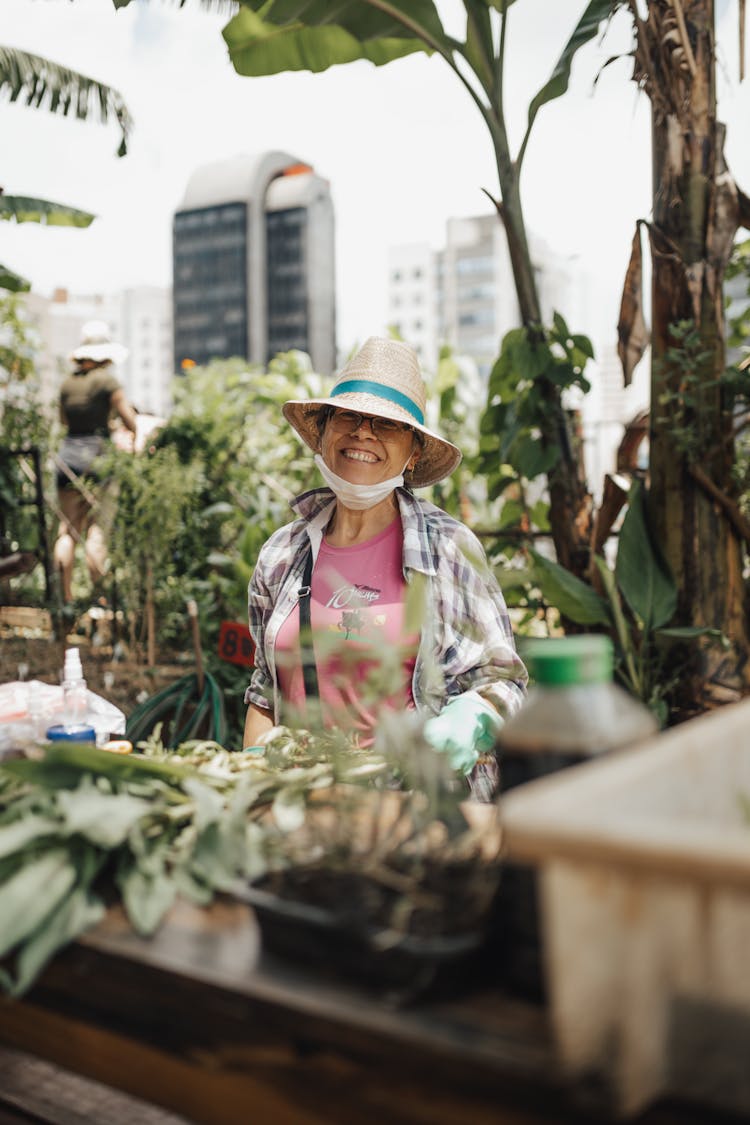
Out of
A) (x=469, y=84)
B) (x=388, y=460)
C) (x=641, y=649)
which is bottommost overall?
(x=641, y=649)

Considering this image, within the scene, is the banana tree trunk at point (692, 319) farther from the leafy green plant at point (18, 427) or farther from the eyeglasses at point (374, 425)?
the leafy green plant at point (18, 427)

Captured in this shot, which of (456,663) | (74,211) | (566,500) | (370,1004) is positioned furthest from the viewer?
(74,211)

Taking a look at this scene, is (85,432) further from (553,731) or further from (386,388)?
(553,731)

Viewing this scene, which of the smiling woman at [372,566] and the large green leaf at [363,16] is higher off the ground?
the large green leaf at [363,16]

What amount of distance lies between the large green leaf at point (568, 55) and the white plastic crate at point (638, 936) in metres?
2.77

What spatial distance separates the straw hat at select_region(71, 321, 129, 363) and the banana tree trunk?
3503 mm

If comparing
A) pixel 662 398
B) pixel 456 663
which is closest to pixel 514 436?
pixel 662 398

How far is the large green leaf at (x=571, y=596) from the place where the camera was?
3012 millimetres

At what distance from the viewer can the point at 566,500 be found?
321 cm

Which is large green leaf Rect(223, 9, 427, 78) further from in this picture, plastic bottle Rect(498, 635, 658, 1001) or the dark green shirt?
plastic bottle Rect(498, 635, 658, 1001)

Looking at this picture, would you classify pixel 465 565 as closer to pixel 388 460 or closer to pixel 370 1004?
pixel 388 460

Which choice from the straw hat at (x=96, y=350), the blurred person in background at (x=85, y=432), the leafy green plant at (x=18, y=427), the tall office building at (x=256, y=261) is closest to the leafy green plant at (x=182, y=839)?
→ the blurred person in background at (x=85, y=432)

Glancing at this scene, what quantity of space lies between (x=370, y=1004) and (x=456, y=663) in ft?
3.93

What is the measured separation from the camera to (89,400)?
559 centimetres
